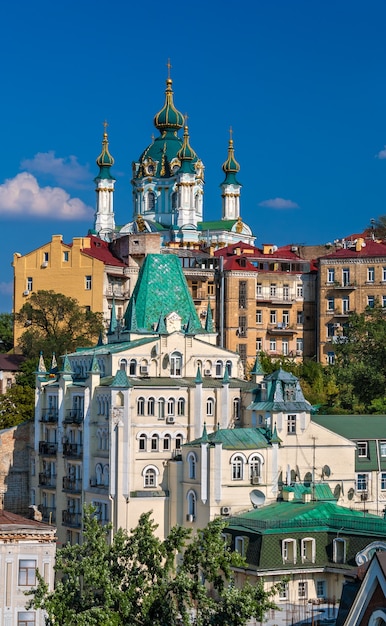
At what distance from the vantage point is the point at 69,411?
65500 mm

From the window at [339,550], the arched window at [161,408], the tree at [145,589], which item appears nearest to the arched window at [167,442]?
the arched window at [161,408]

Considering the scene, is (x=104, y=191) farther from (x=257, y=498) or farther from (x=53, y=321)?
(x=257, y=498)

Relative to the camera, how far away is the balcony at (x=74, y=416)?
6369 centimetres

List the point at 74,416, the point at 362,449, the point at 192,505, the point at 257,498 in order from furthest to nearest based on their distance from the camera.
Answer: the point at 74,416 < the point at 362,449 < the point at 192,505 < the point at 257,498

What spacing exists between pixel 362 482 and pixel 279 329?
155ft

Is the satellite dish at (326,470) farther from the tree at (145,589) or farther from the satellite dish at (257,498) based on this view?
the tree at (145,589)

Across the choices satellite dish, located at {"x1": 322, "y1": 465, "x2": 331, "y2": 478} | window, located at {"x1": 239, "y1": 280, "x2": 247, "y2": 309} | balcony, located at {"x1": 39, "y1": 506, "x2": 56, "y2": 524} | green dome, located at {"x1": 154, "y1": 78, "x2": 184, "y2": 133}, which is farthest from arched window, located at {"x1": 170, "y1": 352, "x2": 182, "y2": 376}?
green dome, located at {"x1": 154, "y1": 78, "x2": 184, "y2": 133}

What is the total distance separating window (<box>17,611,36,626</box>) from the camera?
152 ft

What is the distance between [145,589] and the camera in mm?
38625

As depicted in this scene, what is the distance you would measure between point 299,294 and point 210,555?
71.4m

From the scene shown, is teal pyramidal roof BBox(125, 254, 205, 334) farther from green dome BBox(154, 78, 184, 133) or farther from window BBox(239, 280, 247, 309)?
green dome BBox(154, 78, 184, 133)

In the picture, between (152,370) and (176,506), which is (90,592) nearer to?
(176,506)

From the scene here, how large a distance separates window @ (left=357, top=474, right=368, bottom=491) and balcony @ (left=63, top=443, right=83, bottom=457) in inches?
518

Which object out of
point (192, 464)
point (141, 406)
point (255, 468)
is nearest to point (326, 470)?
point (255, 468)
